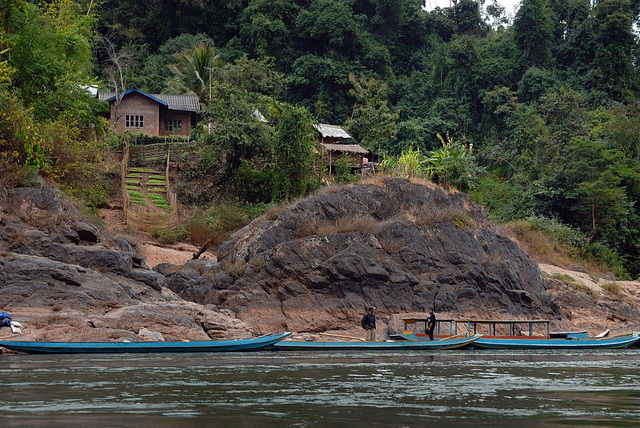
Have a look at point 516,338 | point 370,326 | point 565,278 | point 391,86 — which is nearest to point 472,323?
point 516,338

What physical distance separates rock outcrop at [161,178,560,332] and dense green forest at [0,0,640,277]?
693cm

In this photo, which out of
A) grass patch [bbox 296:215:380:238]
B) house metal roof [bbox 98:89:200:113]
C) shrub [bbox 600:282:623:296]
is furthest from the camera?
house metal roof [bbox 98:89:200:113]

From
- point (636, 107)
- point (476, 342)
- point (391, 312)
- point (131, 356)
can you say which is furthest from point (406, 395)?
point (636, 107)

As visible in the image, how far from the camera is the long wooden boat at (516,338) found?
25109 mm

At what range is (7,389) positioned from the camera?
43.2 ft

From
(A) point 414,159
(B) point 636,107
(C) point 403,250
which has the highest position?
(B) point 636,107

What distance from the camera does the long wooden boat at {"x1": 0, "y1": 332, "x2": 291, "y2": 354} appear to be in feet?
63.6

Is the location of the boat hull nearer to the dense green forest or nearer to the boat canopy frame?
the boat canopy frame

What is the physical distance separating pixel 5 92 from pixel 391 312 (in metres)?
15.8

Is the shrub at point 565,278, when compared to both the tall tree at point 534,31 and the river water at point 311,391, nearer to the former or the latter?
the river water at point 311,391

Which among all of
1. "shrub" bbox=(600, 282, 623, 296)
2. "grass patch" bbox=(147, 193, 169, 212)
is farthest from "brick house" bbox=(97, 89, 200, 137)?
"shrub" bbox=(600, 282, 623, 296)

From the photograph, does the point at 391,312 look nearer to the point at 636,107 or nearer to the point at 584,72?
the point at 636,107

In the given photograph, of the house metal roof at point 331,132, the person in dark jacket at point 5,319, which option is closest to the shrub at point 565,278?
the house metal roof at point 331,132

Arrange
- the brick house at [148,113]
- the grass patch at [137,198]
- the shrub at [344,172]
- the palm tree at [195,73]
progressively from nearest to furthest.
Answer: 1. the grass patch at [137,198]
2. the shrub at [344,172]
3. the brick house at [148,113]
4. the palm tree at [195,73]
